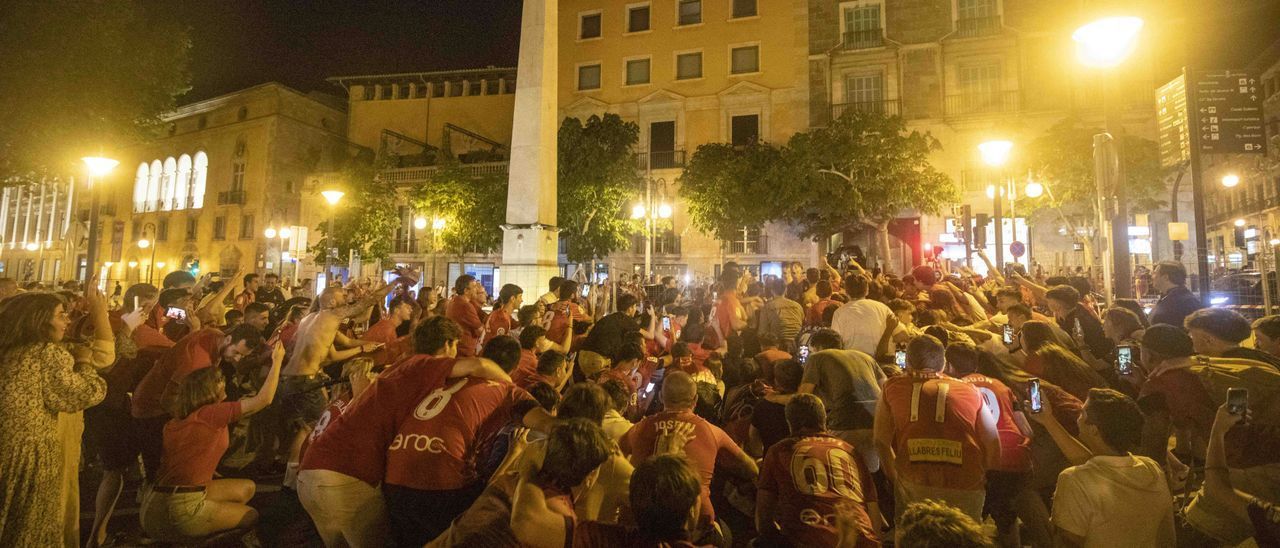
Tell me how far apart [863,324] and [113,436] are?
21.7 ft

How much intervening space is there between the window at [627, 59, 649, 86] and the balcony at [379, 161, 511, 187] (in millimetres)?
7787

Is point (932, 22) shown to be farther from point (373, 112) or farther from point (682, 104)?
point (373, 112)

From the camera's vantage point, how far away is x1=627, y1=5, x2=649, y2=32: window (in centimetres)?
3167

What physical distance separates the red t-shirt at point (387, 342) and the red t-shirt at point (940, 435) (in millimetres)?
4448

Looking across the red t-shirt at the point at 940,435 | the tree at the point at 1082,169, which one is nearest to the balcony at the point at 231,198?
the tree at the point at 1082,169

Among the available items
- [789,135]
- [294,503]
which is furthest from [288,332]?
[789,135]

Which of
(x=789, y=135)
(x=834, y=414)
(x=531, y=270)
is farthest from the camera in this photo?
(x=789, y=135)

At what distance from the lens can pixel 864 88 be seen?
92.7 feet

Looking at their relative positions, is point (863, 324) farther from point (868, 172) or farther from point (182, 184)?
point (182, 184)

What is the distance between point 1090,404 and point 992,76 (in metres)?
28.9

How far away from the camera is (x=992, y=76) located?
2677cm

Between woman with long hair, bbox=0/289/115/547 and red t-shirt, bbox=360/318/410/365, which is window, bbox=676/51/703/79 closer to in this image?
red t-shirt, bbox=360/318/410/365

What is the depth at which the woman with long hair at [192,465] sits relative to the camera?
11.6ft

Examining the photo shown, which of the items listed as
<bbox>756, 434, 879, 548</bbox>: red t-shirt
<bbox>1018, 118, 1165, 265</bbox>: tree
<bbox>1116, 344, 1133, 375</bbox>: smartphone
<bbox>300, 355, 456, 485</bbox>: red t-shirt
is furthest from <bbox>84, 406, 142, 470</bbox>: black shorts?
<bbox>1018, 118, 1165, 265</bbox>: tree
